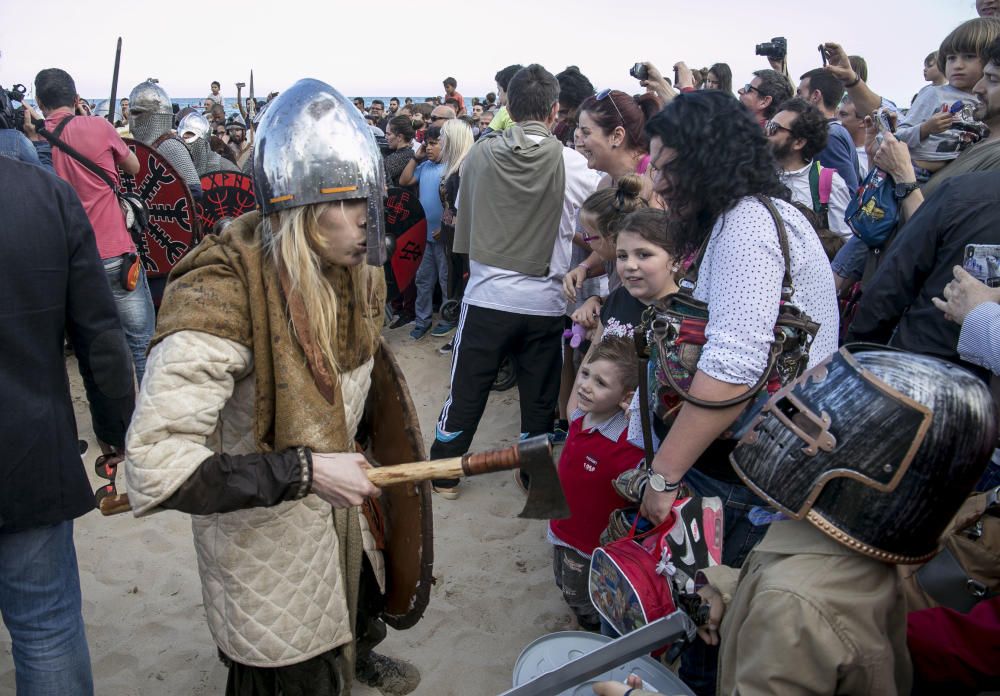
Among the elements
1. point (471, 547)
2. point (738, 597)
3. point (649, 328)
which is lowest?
point (471, 547)

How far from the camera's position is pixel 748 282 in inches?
71.1

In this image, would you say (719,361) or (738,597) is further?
(719,361)

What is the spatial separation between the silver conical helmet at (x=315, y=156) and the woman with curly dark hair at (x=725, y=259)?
2.65ft

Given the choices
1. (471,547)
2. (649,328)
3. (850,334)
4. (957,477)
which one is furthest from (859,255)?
(957,477)

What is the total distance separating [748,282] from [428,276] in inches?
204

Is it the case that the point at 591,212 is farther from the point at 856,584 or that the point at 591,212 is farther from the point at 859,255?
the point at 856,584

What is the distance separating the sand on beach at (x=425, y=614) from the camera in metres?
2.78

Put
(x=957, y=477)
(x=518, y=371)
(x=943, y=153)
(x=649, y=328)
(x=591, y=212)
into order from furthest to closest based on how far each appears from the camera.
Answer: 1. (x=518, y=371)
2. (x=591, y=212)
3. (x=943, y=153)
4. (x=649, y=328)
5. (x=957, y=477)

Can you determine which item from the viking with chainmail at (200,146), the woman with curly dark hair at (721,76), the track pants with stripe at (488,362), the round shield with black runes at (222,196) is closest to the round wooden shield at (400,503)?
the track pants with stripe at (488,362)

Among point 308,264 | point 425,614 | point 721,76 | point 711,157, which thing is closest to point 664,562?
point 711,157

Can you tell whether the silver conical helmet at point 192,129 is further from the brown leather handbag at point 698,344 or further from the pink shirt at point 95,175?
the brown leather handbag at point 698,344

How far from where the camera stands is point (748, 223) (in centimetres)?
185

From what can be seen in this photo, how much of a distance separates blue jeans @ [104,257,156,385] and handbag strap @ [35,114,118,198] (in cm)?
50

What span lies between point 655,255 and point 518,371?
1.54 m
